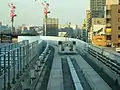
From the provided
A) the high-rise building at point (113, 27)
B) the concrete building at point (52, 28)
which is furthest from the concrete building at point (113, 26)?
the concrete building at point (52, 28)

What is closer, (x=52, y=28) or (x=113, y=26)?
(x=113, y=26)

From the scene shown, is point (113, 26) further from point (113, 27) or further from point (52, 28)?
point (52, 28)

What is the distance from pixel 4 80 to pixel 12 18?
3951 inches

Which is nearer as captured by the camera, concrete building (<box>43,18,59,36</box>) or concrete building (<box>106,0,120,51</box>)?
concrete building (<box>106,0,120,51</box>)

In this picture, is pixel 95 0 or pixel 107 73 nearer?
pixel 107 73

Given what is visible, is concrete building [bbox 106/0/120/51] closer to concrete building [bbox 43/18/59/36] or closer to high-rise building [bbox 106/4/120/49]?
high-rise building [bbox 106/4/120/49]

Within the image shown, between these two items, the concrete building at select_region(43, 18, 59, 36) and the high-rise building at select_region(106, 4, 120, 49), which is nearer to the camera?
the high-rise building at select_region(106, 4, 120, 49)

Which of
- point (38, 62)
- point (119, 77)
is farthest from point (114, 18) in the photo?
point (119, 77)

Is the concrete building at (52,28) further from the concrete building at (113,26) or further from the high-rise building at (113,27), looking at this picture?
the high-rise building at (113,27)

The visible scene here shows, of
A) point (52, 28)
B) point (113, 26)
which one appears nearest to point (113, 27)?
point (113, 26)

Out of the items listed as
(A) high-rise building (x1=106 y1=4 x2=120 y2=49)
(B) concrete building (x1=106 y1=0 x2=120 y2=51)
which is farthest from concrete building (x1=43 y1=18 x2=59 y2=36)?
(A) high-rise building (x1=106 y1=4 x2=120 y2=49)

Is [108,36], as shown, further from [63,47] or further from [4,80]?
[4,80]

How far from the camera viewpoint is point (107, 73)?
18.8 m

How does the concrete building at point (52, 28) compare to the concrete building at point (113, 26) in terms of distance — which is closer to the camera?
the concrete building at point (113, 26)
